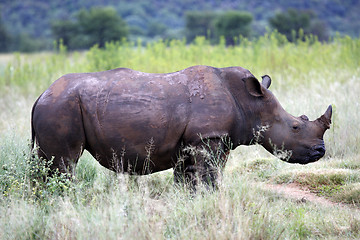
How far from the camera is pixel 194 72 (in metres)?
5.02

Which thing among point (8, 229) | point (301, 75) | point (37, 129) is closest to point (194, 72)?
point (37, 129)

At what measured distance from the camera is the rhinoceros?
4.66 metres

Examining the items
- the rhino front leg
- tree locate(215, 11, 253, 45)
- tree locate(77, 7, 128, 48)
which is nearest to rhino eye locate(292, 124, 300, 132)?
the rhino front leg

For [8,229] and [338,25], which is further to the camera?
[338,25]

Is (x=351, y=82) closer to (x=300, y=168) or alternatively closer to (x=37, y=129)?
(x=300, y=168)

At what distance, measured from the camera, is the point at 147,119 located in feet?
15.4

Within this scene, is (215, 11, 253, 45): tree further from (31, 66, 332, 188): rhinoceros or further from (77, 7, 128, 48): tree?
(31, 66, 332, 188): rhinoceros

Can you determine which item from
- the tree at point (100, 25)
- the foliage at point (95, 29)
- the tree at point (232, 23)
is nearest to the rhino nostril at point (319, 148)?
the foliage at point (95, 29)

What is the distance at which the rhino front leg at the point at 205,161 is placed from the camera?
185 inches

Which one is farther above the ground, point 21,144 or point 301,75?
point 21,144

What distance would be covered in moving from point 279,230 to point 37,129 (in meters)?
2.50

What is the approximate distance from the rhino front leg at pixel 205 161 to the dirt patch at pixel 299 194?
103cm

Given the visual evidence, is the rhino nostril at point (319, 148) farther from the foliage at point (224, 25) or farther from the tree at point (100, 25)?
the tree at point (100, 25)

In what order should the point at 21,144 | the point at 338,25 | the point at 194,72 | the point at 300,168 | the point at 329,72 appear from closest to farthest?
the point at 194,72 → the point at 21,144 → the point at 300,168 → the point at 329,72 → the point at 338,25
